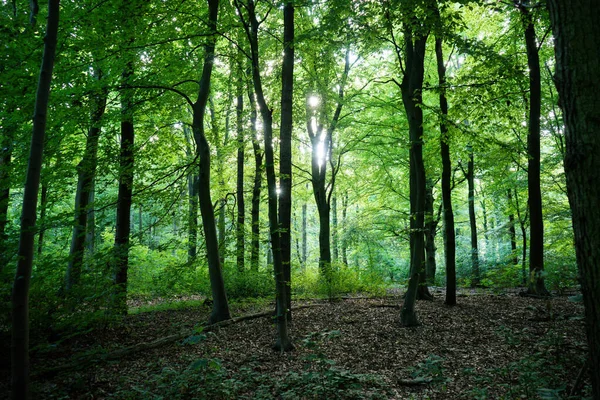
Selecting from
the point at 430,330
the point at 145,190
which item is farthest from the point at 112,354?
the point at 430,330

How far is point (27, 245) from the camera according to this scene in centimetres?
362

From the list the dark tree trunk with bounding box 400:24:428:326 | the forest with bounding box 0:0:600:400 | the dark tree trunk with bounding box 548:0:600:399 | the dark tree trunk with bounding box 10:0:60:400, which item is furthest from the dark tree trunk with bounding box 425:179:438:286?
the dark tree trunk with bounding box 10:0:60:400

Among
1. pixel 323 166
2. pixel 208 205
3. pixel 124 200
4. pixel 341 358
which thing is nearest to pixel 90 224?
pixel 124 200

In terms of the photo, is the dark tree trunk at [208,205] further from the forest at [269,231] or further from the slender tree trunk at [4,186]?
the slender tree trunk at [4,186]

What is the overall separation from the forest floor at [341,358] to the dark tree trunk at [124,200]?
3.14 feet

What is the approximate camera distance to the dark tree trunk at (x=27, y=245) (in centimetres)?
344

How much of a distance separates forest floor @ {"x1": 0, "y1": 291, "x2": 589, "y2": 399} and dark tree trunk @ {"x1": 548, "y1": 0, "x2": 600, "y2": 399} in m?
0.92

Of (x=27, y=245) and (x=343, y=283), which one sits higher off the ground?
(x=27, y=245)

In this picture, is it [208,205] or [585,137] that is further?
[208,205]

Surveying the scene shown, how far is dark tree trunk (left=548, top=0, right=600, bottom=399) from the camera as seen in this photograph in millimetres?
2611

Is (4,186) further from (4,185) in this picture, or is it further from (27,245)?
(27,245)

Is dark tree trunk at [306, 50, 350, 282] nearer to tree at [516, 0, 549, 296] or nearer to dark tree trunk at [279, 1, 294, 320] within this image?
tree at [516, 0, 549, 296]

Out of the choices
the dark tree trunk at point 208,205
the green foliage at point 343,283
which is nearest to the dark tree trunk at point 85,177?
the dark tree trunk at point 208,205

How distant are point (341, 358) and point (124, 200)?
6809 mm
